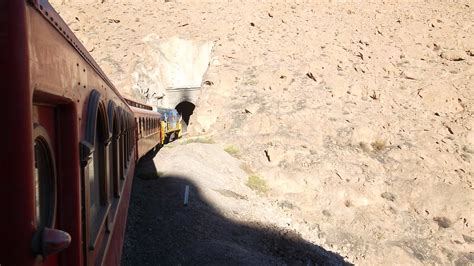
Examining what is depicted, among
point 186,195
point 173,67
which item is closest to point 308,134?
point 186,195

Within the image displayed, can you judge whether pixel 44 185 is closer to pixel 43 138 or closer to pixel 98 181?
pixel 43 138

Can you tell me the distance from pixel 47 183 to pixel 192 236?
8248mm

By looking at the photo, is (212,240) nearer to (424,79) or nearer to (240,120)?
(240,120)

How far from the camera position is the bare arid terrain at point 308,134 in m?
12.0

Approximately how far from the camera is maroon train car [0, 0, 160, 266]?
155 centimetres

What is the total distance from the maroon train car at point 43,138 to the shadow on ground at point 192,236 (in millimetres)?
5987

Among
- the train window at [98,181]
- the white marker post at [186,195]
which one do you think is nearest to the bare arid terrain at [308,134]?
the white marker post at [186,195]

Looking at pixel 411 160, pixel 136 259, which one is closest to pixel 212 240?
pixel 136 259

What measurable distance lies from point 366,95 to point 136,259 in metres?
19.3

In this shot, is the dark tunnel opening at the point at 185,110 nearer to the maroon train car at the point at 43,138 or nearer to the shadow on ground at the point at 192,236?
the shadow on ground at the point at 192,236

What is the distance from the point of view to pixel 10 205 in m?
1.57

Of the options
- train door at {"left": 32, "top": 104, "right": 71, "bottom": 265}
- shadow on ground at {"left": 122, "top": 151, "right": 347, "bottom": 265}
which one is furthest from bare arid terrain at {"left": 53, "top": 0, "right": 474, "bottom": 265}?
train door at {"left": 32, "top": 104, "right": 71, "bottom": 265}

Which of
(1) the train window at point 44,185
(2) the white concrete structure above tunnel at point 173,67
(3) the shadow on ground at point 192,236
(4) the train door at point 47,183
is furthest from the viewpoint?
(2) the white concrete structure above tunnel at point 173,67

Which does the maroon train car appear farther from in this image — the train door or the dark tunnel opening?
the dark tunnel opening
